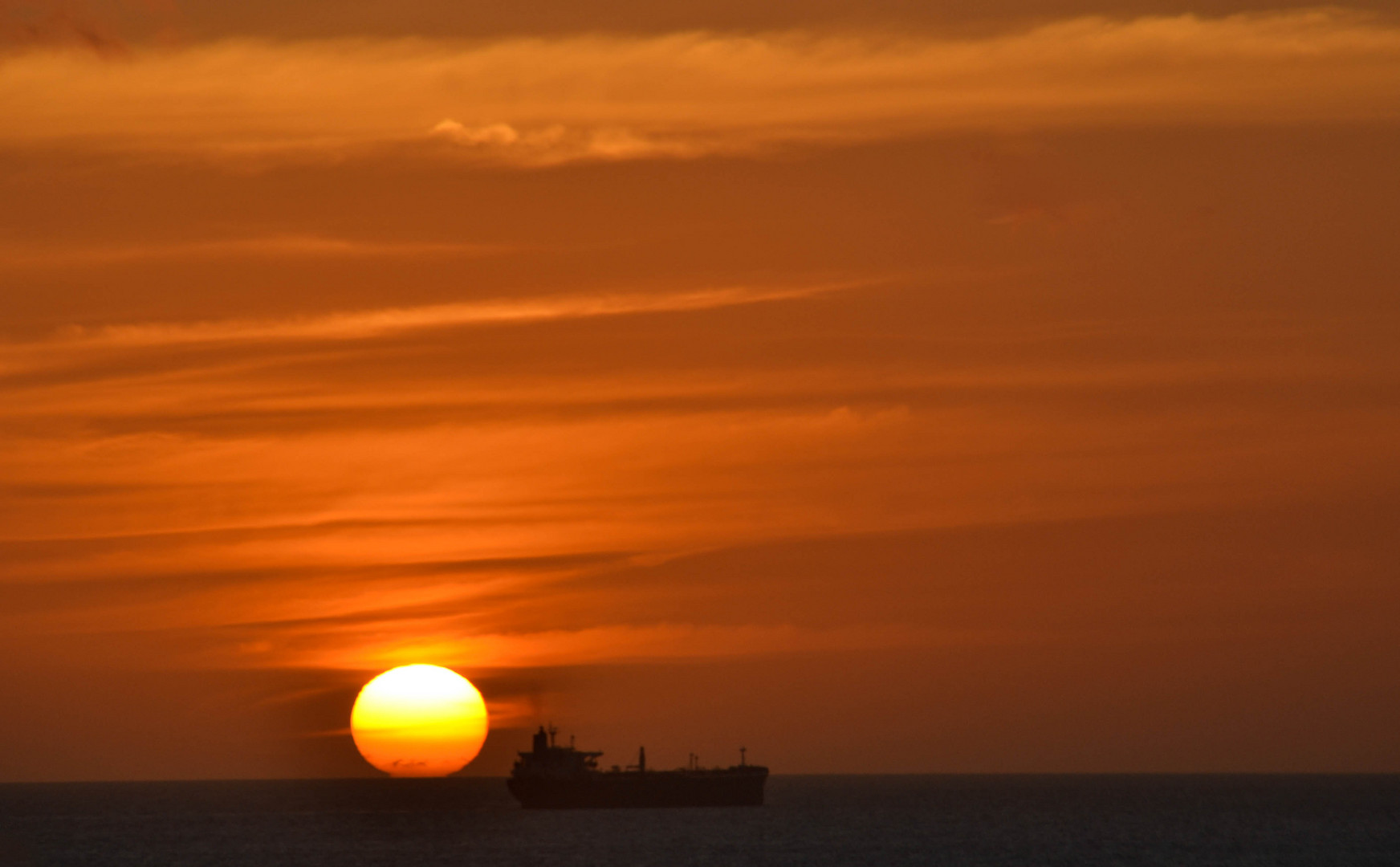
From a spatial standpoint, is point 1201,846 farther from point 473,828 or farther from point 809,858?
point 473,828

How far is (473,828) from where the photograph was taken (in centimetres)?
19412

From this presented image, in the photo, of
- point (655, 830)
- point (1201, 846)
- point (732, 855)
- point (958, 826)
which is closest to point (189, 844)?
point (655, 830)

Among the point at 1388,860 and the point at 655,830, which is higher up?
Answer: the point at 655,830

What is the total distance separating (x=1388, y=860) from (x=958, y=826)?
2549 inches

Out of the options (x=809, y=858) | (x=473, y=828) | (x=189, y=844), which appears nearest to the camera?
(x=809, y=858)

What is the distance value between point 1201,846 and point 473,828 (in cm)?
8143

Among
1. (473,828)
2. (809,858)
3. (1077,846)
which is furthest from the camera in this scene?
(473,828)

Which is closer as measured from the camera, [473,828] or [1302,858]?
[1302,858]

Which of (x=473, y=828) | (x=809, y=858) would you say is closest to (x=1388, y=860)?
(x=809, y=858)

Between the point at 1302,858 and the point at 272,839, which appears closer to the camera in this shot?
the point at 1302,858

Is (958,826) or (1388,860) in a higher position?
(958,826)

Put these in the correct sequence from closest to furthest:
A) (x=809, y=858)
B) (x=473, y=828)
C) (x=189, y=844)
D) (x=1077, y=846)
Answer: (x=809, y=858), (x=1077, y=846), (x=189, y=844), (x=473, y=828)

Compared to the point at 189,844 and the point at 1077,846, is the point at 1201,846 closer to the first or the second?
the point at 1077,846

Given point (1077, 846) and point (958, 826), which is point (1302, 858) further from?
point (958, 826)
